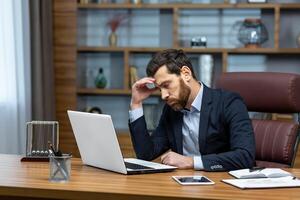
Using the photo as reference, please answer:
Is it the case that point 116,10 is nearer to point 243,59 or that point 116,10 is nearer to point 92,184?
point 243,59

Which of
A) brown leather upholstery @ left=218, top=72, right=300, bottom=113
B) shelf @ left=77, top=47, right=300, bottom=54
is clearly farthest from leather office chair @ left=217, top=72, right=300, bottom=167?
shelf @ left=77, top=47, right=300, bottom=54

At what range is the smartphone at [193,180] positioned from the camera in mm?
1966

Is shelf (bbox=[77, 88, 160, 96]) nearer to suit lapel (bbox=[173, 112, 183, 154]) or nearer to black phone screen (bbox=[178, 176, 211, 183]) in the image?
suit lapel (bbox=[173, 112, 183, 154])

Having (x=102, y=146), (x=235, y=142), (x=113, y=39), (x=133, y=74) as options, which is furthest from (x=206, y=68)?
(x=102, y=146)

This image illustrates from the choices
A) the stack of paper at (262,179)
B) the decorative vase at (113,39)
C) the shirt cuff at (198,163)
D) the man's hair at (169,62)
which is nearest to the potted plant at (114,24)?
the decorative vase at (113,39)

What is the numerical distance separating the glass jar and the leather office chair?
1698 millimetres

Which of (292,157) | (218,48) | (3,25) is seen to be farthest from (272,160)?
(3,25)

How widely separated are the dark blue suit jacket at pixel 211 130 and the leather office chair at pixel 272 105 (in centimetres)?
20

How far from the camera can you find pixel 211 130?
2.54 metres

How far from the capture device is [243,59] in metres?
4.71

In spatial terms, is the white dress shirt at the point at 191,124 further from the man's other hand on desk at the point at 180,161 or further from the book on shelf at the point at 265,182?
the book on shelf at the point at 265,182

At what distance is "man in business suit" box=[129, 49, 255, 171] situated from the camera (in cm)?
250

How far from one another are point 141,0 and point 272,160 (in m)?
2.39

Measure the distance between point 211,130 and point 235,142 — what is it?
0.57 ft
